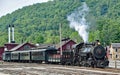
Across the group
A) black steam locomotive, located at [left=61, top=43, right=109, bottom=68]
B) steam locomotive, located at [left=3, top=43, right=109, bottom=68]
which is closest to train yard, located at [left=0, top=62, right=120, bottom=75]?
black steam locomotive, located at [left=61, top=43, right=109, bottom=68]

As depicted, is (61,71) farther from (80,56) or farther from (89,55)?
(80,56)

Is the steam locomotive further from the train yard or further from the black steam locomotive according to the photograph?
the train yard

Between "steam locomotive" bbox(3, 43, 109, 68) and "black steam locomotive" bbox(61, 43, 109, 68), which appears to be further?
"steam locomotive" bbox(3, 43, 109, 68)

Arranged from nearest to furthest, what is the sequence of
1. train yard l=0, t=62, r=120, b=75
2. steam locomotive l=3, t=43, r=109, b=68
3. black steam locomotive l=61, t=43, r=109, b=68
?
train yard l=0, t=62, r=120, b=75 < black steam locomotive l=61, t=43, r=109, b=68 < steam locomotive l=3, t=43, r=109, b=68

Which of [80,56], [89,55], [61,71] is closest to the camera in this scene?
[61,71]

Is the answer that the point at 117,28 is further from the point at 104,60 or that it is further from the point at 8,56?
the point at 104,60

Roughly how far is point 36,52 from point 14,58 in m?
17.7

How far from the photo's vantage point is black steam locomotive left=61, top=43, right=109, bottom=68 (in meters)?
41.3

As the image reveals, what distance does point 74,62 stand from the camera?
4638cm

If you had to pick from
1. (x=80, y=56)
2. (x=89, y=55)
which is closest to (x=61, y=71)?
(x=89, y=55)

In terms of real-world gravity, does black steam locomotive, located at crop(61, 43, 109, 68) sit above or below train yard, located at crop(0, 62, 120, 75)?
above

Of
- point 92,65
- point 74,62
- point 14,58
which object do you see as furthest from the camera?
point 14,58

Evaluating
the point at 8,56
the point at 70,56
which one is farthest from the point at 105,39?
the point at 70,56

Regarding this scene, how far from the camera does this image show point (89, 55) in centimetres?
4259
